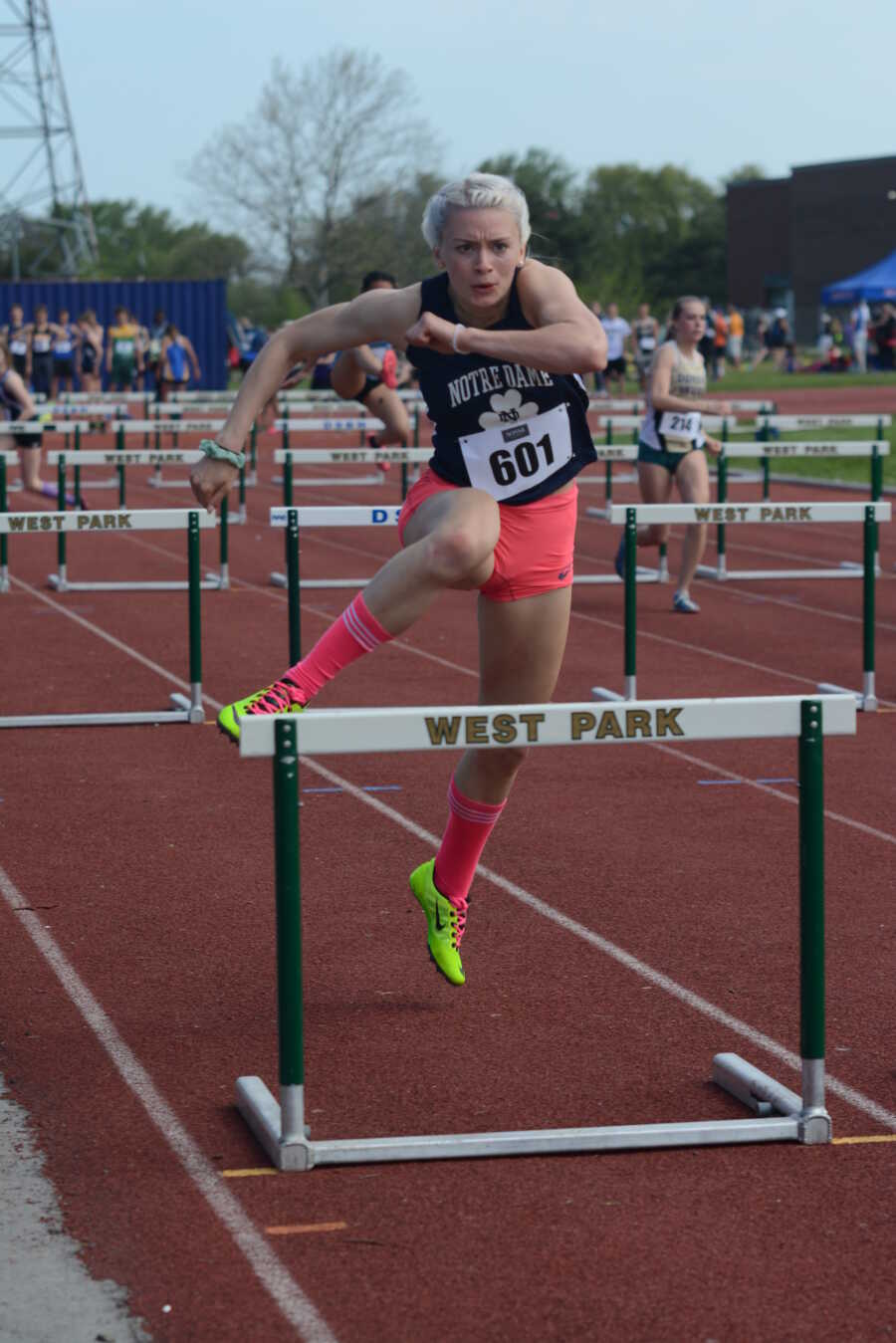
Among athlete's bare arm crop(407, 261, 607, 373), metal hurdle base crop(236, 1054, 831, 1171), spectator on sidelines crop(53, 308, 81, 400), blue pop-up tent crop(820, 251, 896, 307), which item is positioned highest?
blue pop-up tent crop(820, 251, 896, 307)

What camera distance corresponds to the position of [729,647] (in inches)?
475

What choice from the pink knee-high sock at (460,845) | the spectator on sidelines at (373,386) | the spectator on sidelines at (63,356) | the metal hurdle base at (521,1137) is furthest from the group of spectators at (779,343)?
the metal hurdle base at (521,1137)

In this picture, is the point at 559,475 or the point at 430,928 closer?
the point at 559,475

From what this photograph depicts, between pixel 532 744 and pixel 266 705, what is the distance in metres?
0.74

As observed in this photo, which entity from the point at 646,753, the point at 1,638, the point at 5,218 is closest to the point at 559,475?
the point at 646,753

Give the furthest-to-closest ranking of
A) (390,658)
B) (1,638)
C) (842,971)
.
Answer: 1. (1,638)
2. (390,658)
3. (842,971)

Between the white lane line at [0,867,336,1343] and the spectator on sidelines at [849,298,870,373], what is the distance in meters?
44.6

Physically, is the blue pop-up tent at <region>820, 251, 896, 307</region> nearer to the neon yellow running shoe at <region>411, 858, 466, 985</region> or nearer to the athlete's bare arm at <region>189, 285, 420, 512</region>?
the neon yellow running shoe at <region>411, 858, 466, 985</region>

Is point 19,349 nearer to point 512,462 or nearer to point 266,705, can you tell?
point 512,462

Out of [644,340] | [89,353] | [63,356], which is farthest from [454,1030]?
[644,340]

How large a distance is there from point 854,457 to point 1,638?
1617 cm

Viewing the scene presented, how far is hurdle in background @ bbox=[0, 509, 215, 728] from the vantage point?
8.98 m

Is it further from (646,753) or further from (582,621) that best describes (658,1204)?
(582,621)

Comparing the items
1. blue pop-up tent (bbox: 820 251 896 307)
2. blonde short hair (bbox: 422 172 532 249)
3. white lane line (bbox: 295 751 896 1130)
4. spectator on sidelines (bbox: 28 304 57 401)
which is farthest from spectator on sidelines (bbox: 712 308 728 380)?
blonde short hair (bbox: 422 172 532 249)
